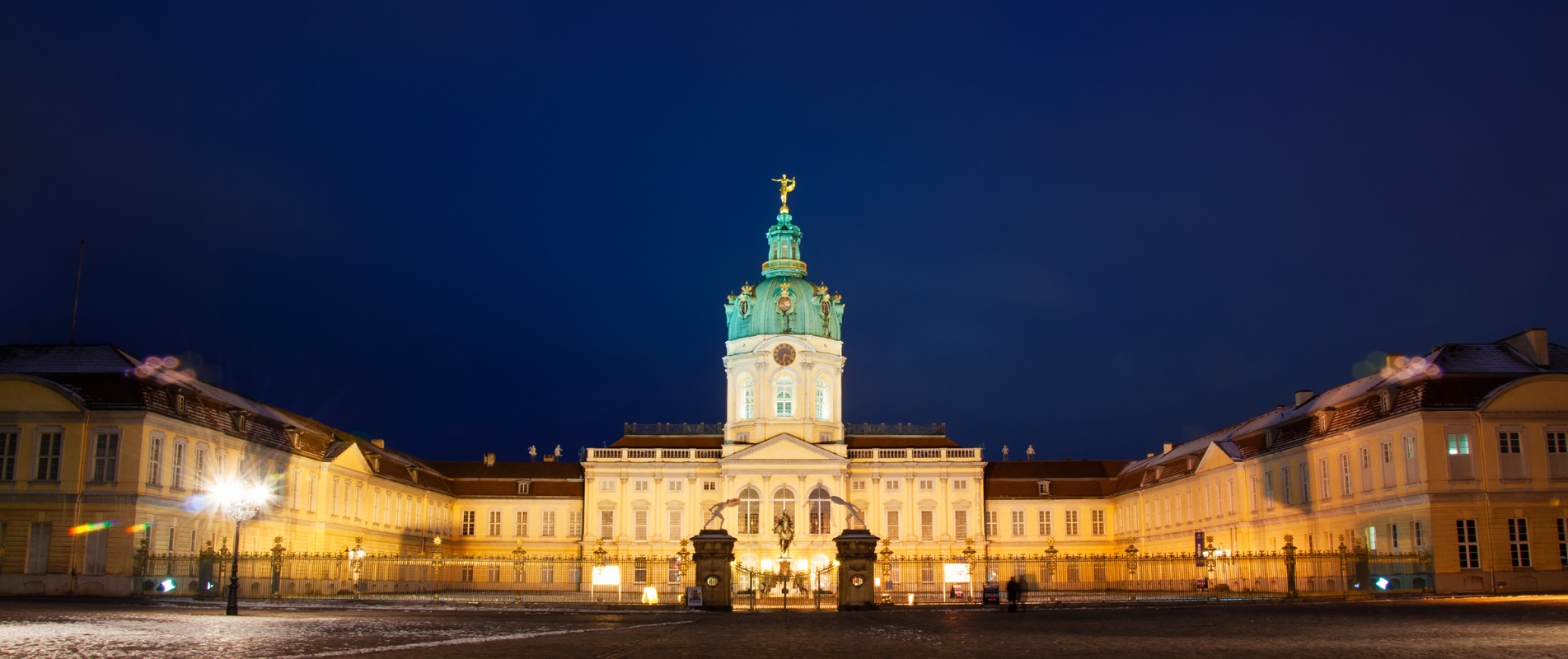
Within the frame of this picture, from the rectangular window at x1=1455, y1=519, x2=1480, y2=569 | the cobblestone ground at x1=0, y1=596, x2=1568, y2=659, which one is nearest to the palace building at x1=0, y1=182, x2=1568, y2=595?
the rectangular window at x1=1455, y1=519, x2=1480, y2=569

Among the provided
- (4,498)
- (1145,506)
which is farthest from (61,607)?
(1145,506)

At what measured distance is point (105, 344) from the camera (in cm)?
5662

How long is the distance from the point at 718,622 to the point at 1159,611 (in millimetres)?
13370

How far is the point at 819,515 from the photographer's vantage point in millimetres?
92500

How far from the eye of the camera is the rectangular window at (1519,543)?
2041 inches

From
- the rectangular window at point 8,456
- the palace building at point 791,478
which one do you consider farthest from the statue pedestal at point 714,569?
the rectangular window at point 8,456

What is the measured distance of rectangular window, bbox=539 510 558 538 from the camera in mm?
95875

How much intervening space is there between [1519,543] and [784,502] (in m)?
49.4

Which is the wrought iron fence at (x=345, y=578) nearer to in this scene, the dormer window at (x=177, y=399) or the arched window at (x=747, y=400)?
the dormer window at (x=177, y=399)

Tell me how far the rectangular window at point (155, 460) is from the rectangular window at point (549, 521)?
42550 mm

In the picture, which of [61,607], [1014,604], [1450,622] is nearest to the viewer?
[1450,622]

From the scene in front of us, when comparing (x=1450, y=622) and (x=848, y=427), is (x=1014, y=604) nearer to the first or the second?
(x=1450, y=622)

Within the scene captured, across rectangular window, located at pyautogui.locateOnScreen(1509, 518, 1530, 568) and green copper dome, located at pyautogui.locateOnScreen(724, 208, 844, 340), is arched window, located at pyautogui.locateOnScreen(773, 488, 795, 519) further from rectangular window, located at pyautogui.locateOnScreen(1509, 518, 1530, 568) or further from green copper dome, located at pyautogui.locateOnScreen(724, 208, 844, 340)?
rectangular window, located at pyautogui.locateOnScreen(1509, 518, 1530, 568)

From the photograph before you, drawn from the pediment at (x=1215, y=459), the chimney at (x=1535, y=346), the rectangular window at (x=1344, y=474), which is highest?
the chimney at (x=1535, y=346)
